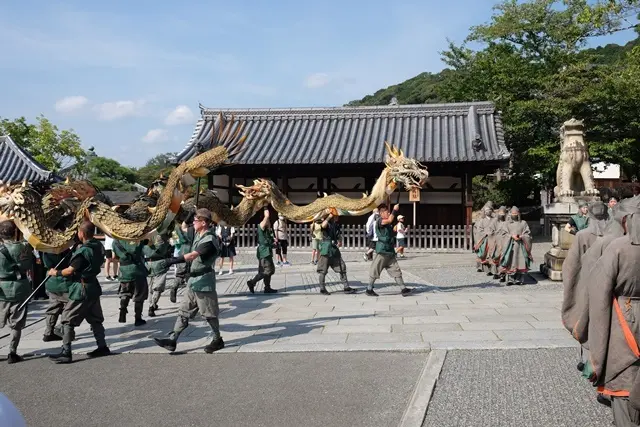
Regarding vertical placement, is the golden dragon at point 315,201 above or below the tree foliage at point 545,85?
below

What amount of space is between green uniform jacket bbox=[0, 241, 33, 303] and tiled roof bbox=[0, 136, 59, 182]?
1689 centimetres

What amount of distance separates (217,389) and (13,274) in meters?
3.36

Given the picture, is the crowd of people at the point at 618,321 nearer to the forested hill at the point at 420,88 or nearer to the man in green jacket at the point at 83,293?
the man in green jacket at the point at 83,293

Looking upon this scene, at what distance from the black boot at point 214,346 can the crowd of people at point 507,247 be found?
24.2ft

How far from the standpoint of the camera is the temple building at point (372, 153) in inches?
781

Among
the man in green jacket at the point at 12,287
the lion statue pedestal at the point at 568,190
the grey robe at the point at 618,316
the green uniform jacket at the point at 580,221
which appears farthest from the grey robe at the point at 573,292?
the lion statue pedestal at the point at 568,190

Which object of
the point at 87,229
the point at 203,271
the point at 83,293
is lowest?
the point at 83,293

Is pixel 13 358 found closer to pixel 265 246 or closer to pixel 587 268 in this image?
pixel 265 246

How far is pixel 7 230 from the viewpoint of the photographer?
22.3 ft

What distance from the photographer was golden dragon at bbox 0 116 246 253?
23.4 ft

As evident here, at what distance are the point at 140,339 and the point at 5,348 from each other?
5.82ft

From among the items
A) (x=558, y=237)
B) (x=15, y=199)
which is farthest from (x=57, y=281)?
(x=558, y=237)

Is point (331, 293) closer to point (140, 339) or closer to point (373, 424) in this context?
point (140, 339)

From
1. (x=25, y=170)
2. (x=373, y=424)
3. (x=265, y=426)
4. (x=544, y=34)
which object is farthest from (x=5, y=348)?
(x=544, y=34)
